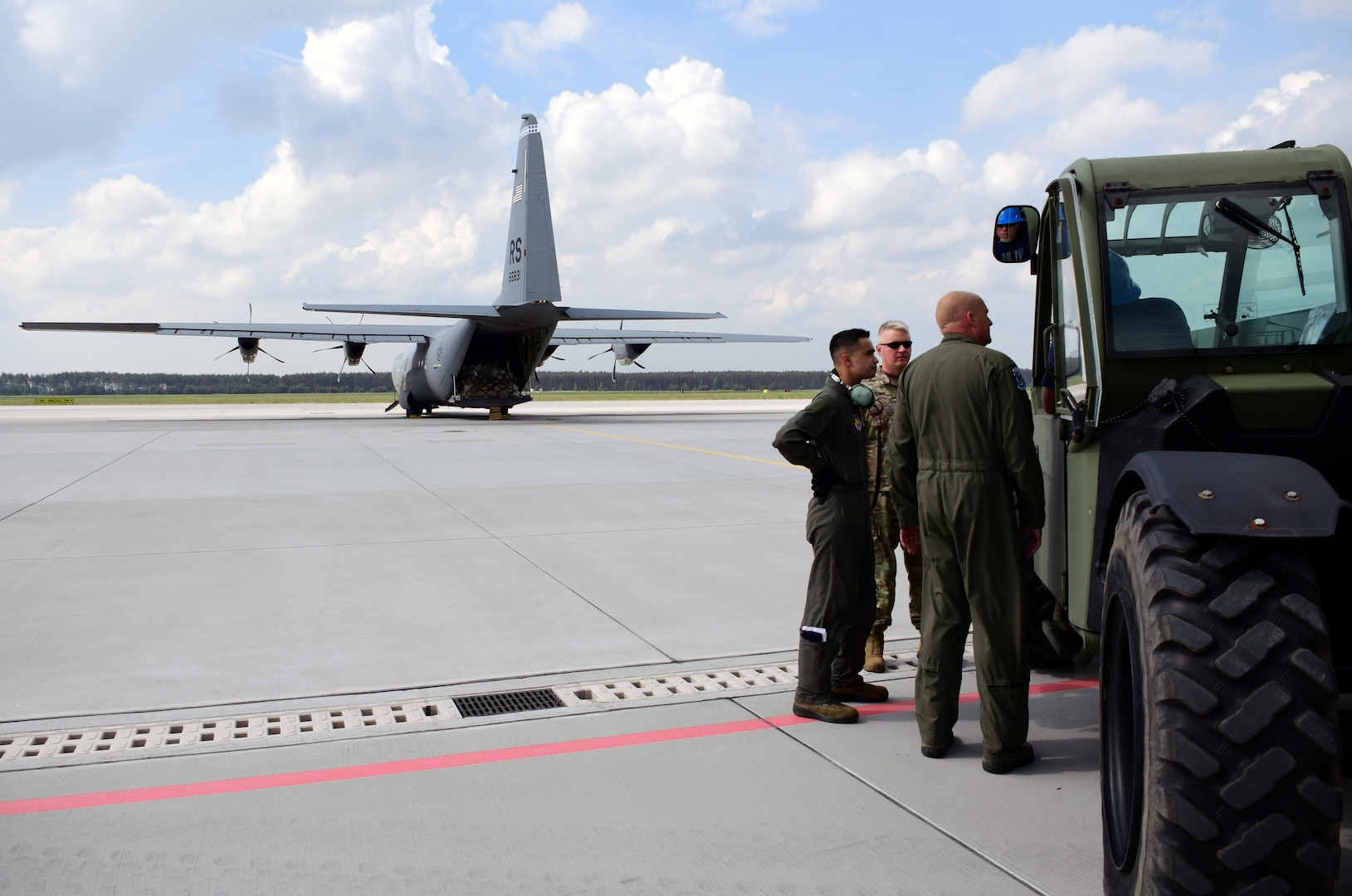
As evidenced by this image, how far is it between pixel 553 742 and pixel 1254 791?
9.50 feet

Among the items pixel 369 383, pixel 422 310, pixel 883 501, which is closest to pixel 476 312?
pixel 422 310

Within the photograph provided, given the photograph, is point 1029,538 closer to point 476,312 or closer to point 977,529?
point 977,529

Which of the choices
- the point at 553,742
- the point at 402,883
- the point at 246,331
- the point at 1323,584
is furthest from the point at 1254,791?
the point at 246,331

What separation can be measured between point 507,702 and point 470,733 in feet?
1.55

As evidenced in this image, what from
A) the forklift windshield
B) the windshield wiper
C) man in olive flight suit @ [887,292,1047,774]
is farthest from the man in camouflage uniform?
the windshield wiper

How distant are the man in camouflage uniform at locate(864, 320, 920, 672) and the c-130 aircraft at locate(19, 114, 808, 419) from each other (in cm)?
2526

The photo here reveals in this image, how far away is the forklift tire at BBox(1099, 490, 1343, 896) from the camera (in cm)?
246

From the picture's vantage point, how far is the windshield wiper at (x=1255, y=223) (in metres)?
3.70

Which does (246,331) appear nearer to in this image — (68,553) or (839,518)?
(68,553)

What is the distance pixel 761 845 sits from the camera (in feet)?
11.6

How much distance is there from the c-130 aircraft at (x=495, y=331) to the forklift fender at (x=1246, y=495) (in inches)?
1111

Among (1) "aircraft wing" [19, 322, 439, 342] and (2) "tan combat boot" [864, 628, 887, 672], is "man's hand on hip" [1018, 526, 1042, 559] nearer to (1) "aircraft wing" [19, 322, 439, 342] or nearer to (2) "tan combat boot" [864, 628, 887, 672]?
(2) "tan combat boot" [864, 628, 887, 672]

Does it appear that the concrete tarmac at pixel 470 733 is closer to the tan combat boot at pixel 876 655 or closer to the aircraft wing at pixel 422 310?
the tan combat boot at pixel 876 655

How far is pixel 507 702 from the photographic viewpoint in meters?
5.18
